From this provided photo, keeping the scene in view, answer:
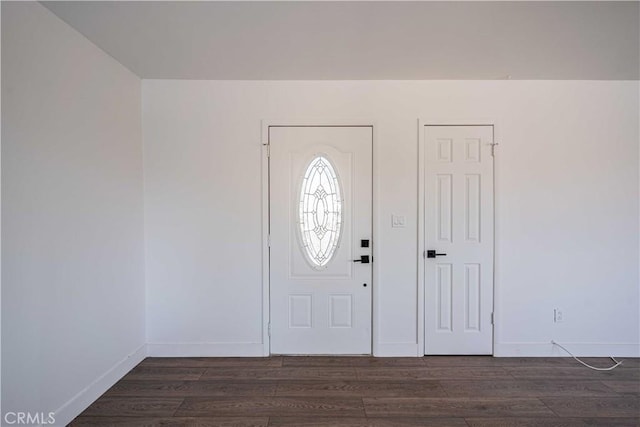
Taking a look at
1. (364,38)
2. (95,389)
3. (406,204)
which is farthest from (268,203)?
(95,389)

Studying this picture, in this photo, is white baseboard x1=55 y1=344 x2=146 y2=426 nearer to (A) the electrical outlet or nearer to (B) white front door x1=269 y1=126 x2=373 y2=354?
(B) white front door x1=269 y1=126 x2=373 y2=354

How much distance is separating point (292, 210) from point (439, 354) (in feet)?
6.31

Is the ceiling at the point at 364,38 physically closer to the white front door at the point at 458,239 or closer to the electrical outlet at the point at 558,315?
the white front door at the point at 458,239

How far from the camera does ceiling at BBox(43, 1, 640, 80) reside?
6.03 ft

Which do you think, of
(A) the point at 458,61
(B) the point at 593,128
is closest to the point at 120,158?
(A) the point at 458,61

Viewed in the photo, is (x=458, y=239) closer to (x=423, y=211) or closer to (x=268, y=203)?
(x=423, y=211)

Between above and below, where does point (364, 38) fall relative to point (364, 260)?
above

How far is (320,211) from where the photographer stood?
289cm

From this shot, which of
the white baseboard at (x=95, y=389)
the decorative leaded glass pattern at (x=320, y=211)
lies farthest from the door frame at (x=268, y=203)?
the white baseboard at (x=95, y=389)

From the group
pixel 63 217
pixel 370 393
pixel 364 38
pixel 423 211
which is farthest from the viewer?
pixel 423 211

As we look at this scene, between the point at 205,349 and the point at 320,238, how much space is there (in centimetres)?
149

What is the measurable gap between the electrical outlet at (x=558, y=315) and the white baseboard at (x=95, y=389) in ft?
12.5

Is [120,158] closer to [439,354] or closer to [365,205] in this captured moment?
[365,205]

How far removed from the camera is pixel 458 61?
8.14ft
